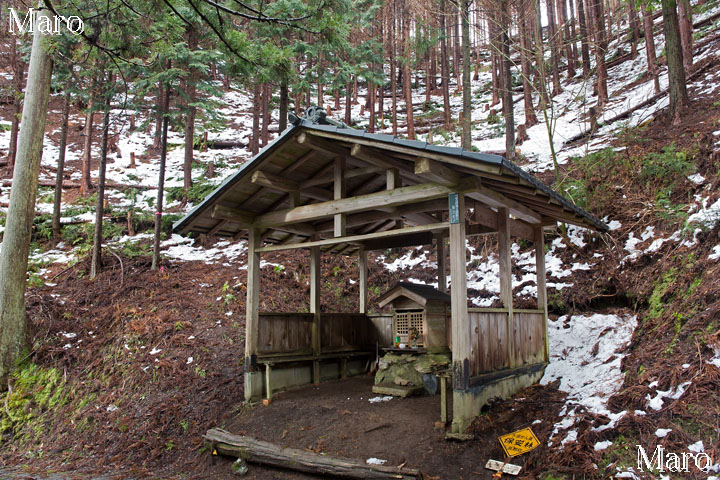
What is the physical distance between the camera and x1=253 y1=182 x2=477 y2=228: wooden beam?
6.23 meters

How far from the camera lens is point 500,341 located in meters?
6.71

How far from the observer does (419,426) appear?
591 centimetres

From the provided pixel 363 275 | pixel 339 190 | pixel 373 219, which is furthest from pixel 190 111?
pixel 339 190

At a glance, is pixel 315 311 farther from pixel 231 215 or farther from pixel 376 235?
pixel 376 235

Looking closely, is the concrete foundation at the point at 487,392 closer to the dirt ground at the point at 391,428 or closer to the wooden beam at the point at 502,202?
the dirt ground at the point at 391,428

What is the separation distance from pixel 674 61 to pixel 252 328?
12.3 m

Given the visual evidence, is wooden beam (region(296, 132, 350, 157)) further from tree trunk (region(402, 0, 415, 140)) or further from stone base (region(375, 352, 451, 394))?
tree trunk (region(402, 0, 415, 140))

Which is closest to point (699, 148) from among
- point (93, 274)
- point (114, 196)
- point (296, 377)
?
point (296, 377)

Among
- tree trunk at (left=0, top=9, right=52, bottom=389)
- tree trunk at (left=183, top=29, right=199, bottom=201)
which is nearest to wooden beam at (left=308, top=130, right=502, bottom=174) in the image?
tree trunk at (left=0, top=9, right=52, bottom=389)

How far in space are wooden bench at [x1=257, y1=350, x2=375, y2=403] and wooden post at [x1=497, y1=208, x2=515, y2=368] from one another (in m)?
3.50

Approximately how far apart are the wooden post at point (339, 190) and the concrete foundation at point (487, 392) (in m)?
→ 2.99

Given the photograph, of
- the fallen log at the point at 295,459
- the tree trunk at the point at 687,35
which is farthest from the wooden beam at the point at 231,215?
the tree trunk at the point at 687,35

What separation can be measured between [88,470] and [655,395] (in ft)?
24.7

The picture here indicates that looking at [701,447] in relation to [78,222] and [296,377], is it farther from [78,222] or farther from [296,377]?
[78,222]
